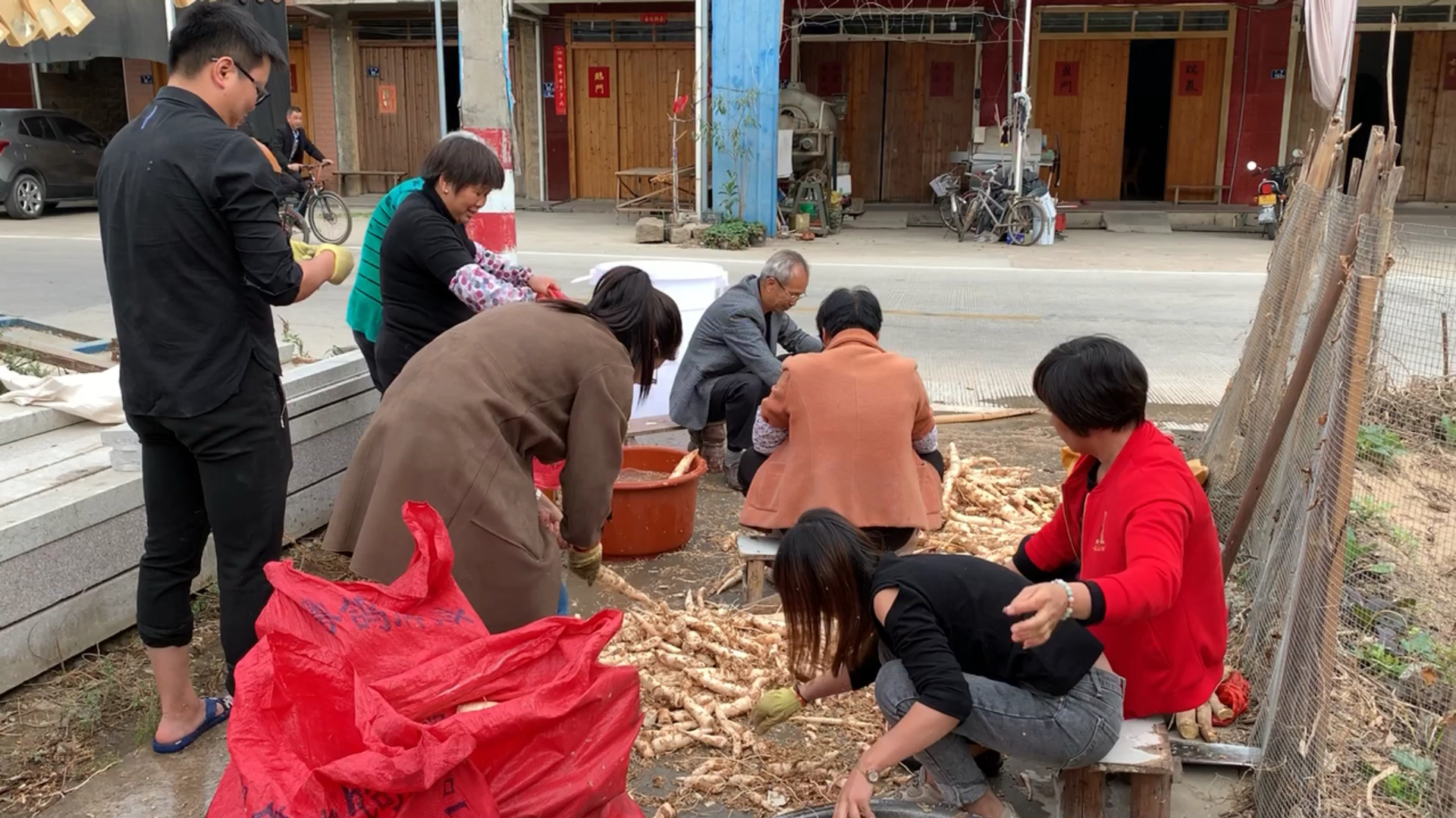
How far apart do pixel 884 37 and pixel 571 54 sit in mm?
5547

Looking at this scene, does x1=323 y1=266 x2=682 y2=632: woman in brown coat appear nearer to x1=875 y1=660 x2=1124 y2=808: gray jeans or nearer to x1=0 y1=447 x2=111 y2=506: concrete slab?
x1=875 y1=660 x2=1124 y2=808: gray jeans

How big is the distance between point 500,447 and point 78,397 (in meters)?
2.93

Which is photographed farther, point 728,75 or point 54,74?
point 54,74

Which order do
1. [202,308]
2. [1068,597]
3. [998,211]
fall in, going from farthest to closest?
[998,211] → [202,308] → [1068,597]

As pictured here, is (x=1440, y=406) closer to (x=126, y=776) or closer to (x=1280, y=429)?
(x=1280, y=429)

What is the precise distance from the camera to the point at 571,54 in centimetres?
2030

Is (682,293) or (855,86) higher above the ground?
(855,86)

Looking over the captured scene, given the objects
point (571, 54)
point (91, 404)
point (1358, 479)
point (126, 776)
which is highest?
point (571, 54)

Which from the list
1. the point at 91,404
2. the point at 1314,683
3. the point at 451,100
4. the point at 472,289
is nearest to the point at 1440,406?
the point at 1314,683

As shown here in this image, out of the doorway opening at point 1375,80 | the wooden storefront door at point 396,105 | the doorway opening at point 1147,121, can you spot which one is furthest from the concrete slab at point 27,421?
the doorway opening at point 1375,80

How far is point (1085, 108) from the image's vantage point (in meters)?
19.8

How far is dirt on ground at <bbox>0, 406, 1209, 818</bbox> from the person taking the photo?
3127 mm

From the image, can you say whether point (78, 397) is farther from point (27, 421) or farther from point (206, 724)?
point (206, 724)

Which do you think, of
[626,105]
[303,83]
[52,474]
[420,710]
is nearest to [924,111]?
[626,105]
